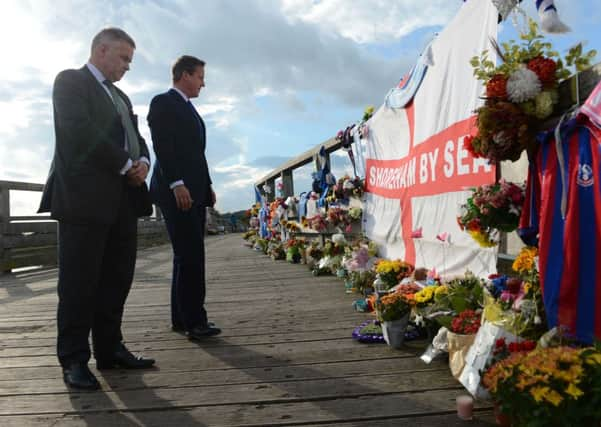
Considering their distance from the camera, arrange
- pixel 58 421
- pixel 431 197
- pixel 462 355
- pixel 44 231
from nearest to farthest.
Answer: pixel 58 421 < pixel 462 355 < pixel 431 197 < pixel 44 231

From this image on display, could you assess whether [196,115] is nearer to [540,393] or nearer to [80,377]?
[80,377]

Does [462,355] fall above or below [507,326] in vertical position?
below

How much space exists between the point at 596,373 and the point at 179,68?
2.87m

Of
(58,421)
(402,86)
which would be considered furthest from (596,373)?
(402,86)

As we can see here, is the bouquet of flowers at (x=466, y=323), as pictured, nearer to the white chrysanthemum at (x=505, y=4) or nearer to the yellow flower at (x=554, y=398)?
the yellow flower at (x=554, y=398)

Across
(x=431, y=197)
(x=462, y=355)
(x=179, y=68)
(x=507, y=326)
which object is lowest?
(x=462, y=355)

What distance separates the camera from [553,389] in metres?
1.48

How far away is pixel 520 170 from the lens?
109 inches

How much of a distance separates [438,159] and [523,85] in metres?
1.59

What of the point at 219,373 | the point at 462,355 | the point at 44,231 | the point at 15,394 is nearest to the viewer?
the point at 462,355

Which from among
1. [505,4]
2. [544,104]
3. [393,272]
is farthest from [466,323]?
[393,272]

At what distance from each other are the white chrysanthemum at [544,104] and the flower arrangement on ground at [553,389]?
3.25ft

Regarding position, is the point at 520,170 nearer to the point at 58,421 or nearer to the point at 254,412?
the point at 254,412

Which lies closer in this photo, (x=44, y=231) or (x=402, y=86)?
(x=402, y=86)
